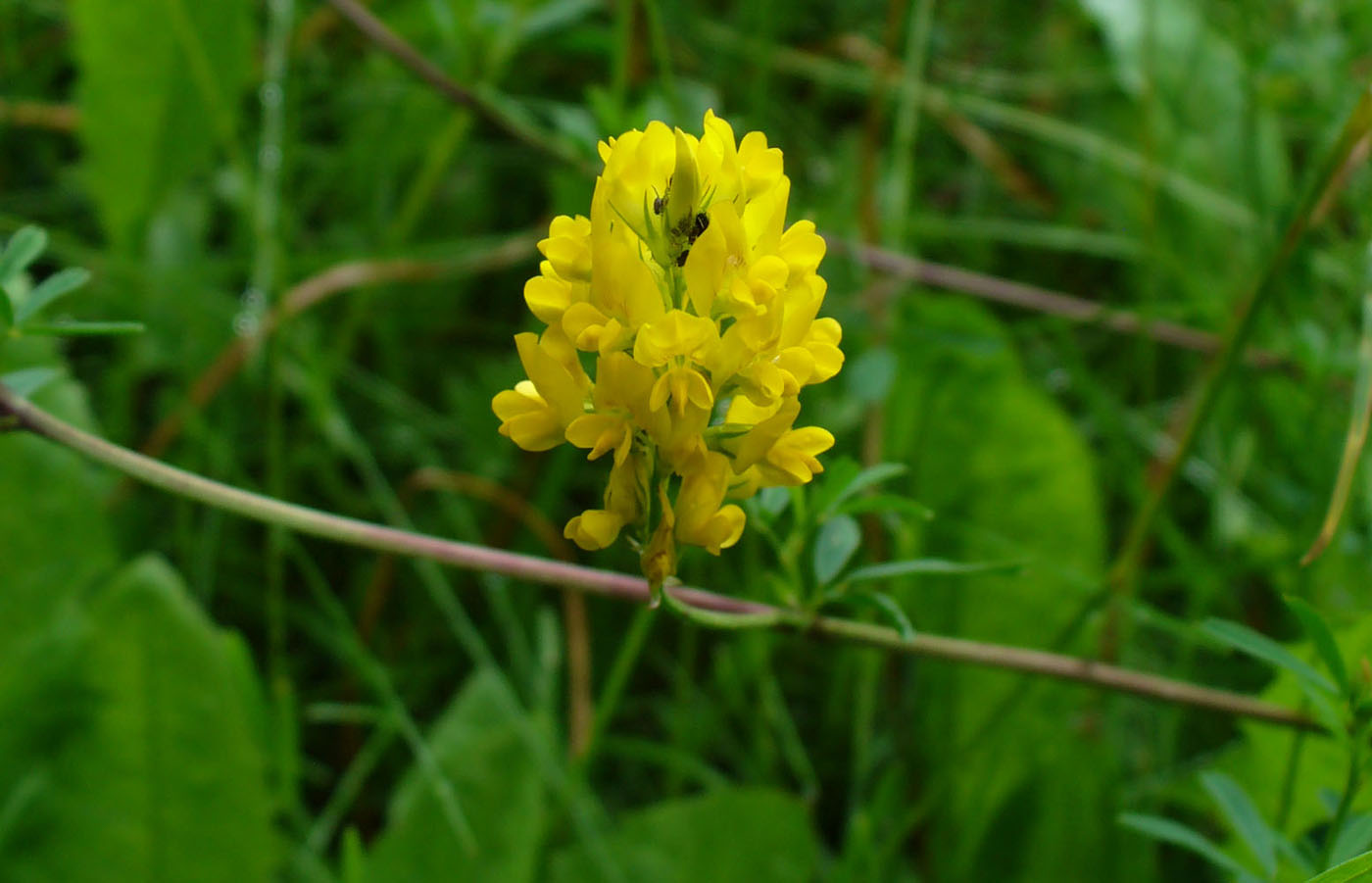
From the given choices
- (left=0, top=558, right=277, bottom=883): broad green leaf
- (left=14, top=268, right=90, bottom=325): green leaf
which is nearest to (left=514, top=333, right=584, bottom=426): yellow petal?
(left=14, top=268, right=90, bottom=325): green leaf

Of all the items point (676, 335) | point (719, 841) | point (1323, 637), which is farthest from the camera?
point (719, 841)

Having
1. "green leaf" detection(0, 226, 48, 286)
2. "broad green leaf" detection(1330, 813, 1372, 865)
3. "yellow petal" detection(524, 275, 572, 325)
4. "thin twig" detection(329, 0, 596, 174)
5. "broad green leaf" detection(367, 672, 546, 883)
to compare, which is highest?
"thin twig" detection(329, 0, 596, 174)

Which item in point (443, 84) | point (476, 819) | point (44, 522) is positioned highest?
point (443, 84)

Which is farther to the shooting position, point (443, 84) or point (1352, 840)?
point (443, 84)

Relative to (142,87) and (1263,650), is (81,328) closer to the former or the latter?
(1263,650)

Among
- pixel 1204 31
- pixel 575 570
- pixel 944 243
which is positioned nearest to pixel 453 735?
pixel 575 570

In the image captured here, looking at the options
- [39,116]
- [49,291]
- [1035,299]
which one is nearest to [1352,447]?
[1035,299]

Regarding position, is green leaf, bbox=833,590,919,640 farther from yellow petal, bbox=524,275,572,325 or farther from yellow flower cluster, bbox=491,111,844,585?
yellow petal, bbox=524,275,572,325
